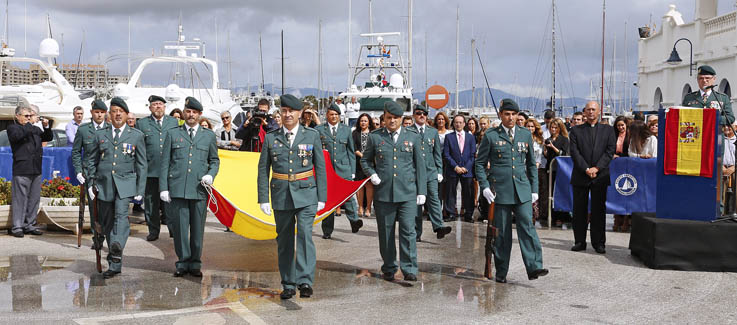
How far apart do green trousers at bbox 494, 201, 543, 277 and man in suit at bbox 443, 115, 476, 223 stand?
4.87m

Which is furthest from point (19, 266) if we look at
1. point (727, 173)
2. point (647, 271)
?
point (727, 173)

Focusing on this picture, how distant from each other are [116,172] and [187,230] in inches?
40.5

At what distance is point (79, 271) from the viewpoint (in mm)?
8680

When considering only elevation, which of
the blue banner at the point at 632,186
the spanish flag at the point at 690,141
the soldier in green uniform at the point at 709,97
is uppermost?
the soldier in green uniform at the point at 709,97

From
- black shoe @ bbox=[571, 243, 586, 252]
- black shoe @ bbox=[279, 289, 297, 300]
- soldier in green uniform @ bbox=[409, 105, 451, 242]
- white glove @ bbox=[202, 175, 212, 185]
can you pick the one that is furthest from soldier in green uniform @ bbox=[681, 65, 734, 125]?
white glove @ bbox=[202, 175, 212, 185]

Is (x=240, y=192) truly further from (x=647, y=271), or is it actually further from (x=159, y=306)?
(x=647, y=271)

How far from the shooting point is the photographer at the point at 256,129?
1198 centimetres

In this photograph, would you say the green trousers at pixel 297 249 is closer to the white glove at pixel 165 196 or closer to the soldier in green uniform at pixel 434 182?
the white glove at pixel 165 196

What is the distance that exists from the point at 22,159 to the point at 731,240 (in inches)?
373

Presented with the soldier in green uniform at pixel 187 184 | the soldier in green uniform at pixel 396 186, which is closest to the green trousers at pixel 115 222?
the soldier in green uniform at pixel 187 184

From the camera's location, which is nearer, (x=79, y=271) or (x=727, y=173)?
(x=79, y=271)

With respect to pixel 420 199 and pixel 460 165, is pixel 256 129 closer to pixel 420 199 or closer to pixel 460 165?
pixel 460 165

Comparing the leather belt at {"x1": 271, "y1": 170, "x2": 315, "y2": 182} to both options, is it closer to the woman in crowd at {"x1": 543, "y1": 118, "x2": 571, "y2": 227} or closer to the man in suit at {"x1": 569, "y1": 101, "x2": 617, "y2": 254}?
the man in suit at {"x1": 569, "y1": 101, "x2": 617, "y2": 254}

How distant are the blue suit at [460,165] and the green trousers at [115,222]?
6237mm
